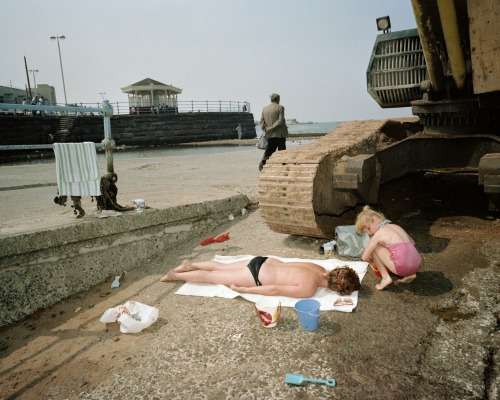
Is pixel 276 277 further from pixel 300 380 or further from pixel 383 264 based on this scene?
pixel 300 380

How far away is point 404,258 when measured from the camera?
3.43m

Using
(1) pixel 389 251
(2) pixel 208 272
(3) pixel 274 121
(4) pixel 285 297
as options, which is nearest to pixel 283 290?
(4) pixel 285 297

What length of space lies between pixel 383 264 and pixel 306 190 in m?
1.05

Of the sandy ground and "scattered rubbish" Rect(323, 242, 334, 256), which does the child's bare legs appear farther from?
Result: "scattered rubbish" Rect(323, 242, 334, 256)

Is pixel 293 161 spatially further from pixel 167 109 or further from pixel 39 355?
pixel 167 109

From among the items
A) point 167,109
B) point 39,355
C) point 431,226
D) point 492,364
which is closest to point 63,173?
point 39,355

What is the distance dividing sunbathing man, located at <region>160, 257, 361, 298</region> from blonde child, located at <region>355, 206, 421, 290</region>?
0.37m

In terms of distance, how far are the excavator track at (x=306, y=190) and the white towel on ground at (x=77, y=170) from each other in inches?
78.9

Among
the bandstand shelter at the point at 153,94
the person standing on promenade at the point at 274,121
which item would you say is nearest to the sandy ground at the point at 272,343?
the person standing on promenade at the point at 274,121

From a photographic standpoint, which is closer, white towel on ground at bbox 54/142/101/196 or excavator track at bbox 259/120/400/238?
excavator track at bbox 259/120/400/238

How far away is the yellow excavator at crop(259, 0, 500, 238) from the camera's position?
135 inches

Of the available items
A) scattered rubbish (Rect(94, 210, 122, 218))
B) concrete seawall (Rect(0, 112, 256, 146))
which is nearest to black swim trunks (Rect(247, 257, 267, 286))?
scattered rubbish (Rect(94, 210, 122, 218))

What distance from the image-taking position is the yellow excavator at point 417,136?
11.3ft

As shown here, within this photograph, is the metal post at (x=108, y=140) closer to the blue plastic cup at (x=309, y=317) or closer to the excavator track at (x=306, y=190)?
the excavator track at (x=306, y=190)
